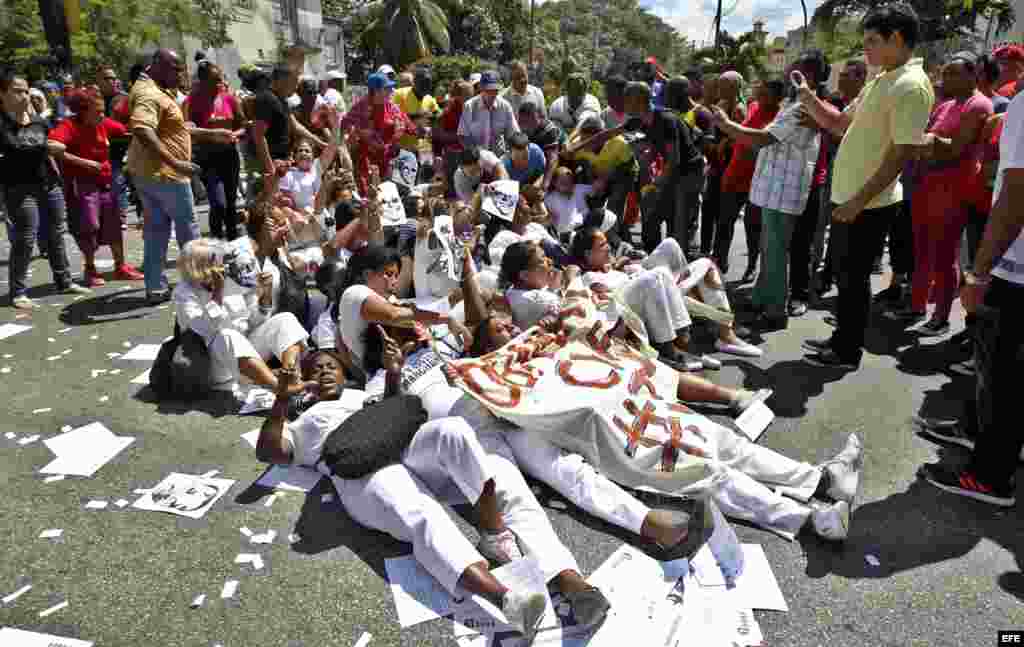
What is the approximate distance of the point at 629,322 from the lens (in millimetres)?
4324

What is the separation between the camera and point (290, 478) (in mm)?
3471

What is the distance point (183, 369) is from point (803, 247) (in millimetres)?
5444

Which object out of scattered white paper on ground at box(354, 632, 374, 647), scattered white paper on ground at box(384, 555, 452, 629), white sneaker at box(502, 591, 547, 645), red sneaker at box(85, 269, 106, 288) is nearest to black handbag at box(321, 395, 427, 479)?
scattered white paper on ground at box(384, 555, 452, 629)

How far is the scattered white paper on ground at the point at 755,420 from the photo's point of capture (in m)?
3.91

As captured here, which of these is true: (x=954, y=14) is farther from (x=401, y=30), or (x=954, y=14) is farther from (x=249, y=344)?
(x=249, y=344)

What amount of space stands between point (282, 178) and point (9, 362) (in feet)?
9.58

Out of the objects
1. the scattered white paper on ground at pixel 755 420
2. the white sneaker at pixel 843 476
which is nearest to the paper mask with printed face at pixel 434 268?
the scattered white paper on ground at pixel 755 420

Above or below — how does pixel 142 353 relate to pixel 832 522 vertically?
below

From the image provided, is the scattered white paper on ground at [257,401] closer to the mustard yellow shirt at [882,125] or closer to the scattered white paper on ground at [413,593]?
the scattered white paper on ground at [413,593]

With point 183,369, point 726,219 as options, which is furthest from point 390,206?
point 726,219

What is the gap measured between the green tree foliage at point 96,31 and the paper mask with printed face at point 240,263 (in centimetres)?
1154

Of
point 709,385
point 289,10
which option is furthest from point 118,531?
point 289,10

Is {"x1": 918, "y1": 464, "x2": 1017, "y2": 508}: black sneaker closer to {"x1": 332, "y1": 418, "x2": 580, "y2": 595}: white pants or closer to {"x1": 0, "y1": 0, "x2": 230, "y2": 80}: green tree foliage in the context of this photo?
{"x1": 332, "y1": 418, "x2": 580, "y2": 595}: white pants

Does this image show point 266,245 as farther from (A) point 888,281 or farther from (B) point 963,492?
(A) point 888,281
